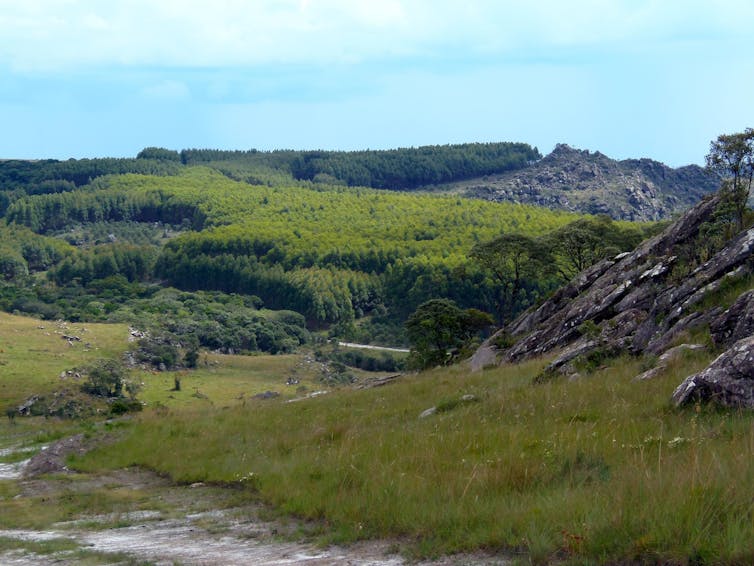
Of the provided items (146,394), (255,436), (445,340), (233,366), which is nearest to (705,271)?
(255,436)

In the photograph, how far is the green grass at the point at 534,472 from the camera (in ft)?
28.3

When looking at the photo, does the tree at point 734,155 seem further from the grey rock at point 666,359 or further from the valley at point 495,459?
the grey rock at point 666,359

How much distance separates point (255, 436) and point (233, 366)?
85.3m

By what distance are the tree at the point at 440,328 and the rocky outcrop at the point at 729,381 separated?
42.6 meters

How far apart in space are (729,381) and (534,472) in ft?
13.1

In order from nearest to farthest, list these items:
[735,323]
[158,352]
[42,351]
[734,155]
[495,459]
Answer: [495,459] < [735,323] < [734,155] < [42,351] < [158,352]

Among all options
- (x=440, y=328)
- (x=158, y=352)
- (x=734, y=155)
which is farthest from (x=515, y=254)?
(x=158, y=352)

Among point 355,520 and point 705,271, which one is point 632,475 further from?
point 705,271

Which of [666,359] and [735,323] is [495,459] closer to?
[666,359]

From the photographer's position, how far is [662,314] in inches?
894

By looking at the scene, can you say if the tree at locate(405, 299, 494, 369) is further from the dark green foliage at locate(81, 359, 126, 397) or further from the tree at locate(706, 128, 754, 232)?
the dark green foliage at locate(81, 359, 126, 397)

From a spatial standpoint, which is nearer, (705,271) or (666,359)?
(666,359)

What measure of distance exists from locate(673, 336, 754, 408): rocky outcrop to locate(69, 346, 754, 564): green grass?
35cm

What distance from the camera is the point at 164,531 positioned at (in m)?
13.5
